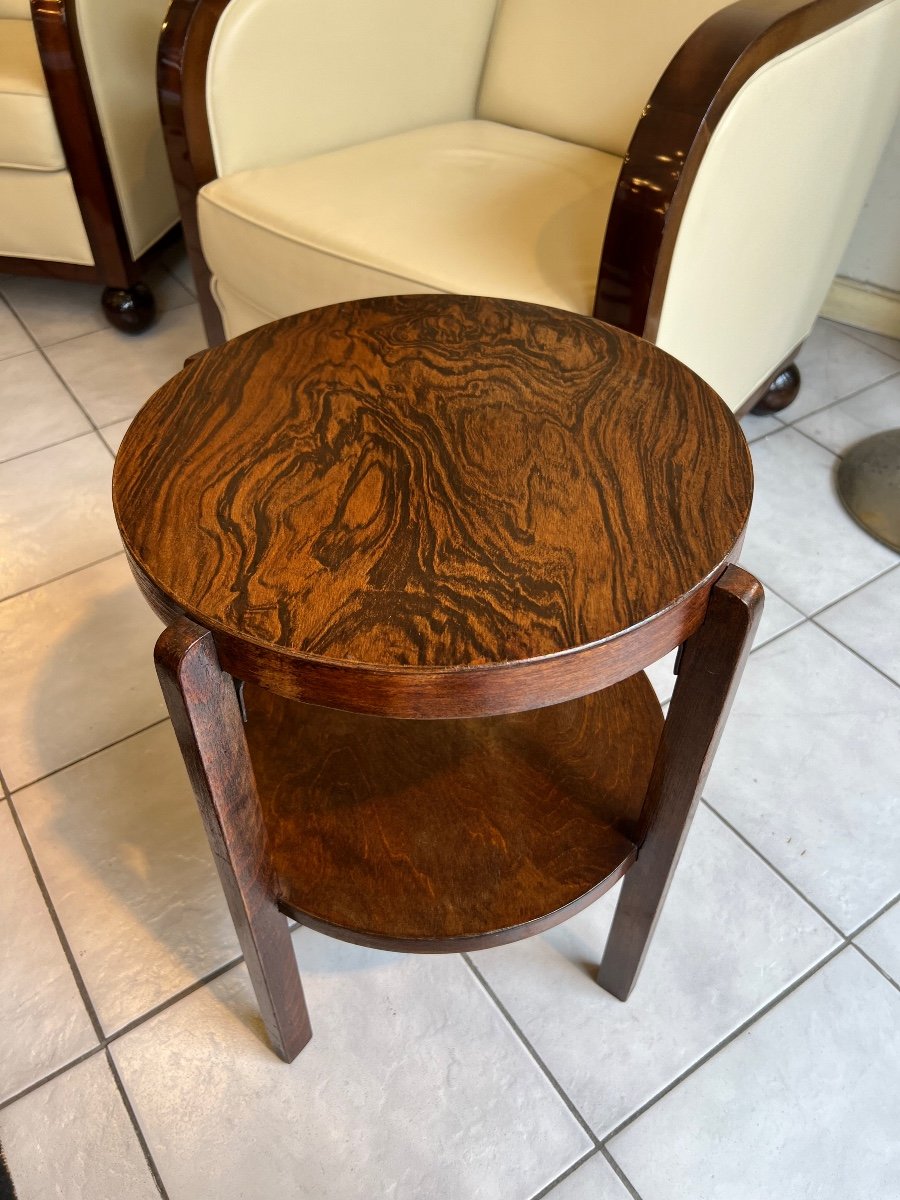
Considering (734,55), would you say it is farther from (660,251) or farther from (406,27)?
(406,27)

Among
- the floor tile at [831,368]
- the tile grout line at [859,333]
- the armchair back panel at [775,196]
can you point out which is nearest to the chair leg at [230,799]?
the armchair back panel at [775,196]

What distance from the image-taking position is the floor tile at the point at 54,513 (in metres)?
1.43

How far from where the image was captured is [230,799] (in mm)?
643

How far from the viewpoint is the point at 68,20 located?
155 centimetres

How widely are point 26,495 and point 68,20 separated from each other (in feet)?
2.61

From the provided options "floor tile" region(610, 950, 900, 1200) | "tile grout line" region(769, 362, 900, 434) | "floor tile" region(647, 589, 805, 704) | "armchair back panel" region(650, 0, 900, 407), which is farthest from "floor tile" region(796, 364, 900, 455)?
"floor tile" region(610, 950, 900, 1200)

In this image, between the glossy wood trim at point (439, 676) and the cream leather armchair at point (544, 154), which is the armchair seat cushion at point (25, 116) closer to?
the cream leather armchair at point (544, 154)

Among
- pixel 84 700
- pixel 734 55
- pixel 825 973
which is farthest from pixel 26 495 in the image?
pixel 825 973

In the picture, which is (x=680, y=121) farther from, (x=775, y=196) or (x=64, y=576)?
(x=64, y=576)

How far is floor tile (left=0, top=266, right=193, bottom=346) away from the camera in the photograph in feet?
6.35

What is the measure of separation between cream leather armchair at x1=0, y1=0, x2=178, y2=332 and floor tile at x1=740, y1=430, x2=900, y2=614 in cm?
127

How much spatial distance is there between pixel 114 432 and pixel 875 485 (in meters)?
1.33

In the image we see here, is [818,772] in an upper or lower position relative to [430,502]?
lower

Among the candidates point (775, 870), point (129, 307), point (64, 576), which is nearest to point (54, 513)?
point (64, 576)
